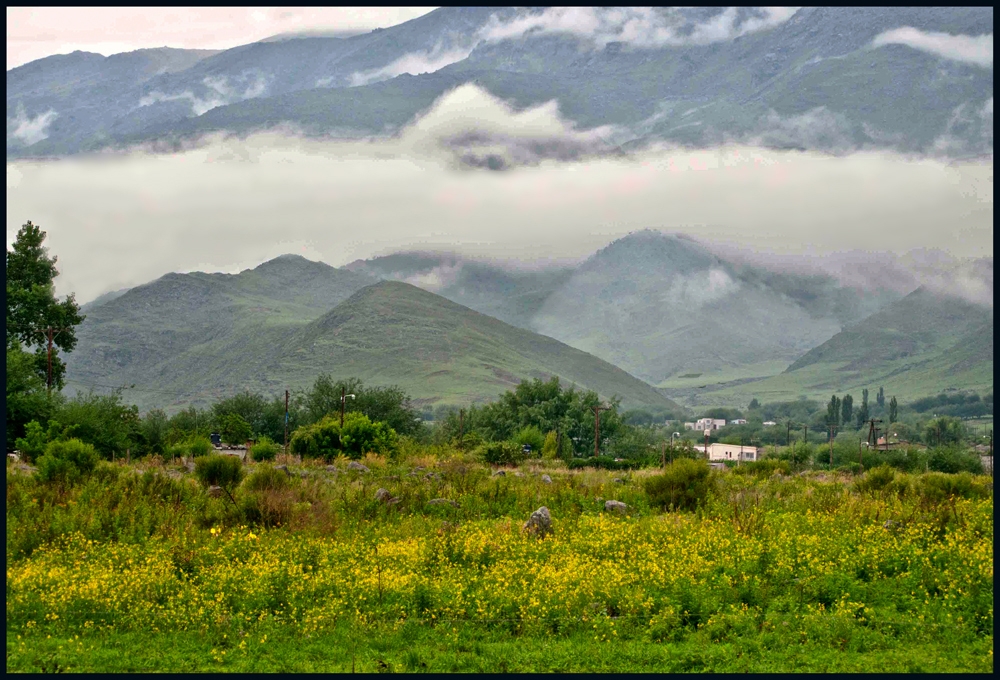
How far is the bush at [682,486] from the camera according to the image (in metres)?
27.4

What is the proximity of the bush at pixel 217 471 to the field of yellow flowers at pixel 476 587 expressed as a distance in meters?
2.07

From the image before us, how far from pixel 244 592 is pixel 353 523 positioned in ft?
21.1

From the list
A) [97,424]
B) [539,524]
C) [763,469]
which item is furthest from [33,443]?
[763,469]

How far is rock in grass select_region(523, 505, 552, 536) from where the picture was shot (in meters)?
21.8

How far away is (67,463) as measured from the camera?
26938 millimetres

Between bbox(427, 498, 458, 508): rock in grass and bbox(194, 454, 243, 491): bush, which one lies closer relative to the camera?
bbox(427, 498, 458, 508): rock in grass

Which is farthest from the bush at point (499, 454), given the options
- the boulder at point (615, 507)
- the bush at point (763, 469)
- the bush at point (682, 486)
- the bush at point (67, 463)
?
the bush at point (67, 463)

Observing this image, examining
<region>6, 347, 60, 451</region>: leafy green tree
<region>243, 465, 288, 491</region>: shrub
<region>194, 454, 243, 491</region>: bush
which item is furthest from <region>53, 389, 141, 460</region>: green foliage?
<region>243, 465, 288, 491</region>: shrub

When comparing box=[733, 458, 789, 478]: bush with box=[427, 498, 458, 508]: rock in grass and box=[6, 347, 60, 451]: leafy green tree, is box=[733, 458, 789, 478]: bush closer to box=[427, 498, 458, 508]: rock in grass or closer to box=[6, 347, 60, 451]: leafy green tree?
box=[427, 498, 458, 508]: rock in grass

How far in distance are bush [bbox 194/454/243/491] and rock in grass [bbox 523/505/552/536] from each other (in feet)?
30.6

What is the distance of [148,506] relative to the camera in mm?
23000

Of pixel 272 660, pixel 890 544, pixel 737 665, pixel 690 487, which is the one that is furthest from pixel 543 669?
pixel 690 487

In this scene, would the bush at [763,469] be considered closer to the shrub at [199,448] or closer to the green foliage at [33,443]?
the shrub at [199,448]

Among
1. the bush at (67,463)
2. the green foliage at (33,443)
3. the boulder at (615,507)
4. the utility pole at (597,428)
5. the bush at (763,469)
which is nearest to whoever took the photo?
the boulder at (615,507)
